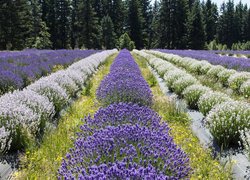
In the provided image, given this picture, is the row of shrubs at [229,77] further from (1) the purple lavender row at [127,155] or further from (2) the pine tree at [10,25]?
(2) the pine tree at [10,25]

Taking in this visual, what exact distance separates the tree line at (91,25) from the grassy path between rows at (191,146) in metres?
41.7

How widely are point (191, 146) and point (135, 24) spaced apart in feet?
211

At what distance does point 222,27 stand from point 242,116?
82226mm

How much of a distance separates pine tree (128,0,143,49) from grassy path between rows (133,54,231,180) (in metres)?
59.6

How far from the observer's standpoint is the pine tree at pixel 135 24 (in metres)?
67.2

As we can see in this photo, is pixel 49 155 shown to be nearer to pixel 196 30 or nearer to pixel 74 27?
pixel 196 30

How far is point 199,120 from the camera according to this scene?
7.04 m

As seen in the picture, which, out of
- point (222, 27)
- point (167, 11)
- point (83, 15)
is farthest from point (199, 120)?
point (222, 27)

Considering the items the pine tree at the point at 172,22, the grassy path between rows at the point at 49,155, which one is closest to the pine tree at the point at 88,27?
the pine tree at the point at 172,22

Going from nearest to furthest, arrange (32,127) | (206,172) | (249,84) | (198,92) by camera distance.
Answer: (206,172)
(32,127)
(198,92)
(249,84)

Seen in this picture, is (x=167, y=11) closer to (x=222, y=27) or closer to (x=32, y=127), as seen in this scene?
(x=222, y=27)

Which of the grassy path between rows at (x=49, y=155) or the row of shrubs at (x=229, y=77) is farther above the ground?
the row of shrubs at (x=229, y=77)

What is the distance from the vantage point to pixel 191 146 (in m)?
5.09

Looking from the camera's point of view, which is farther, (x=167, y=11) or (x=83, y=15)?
(x=167, y=11)
